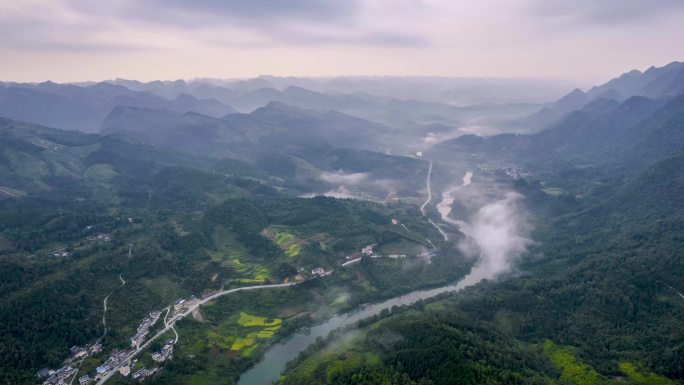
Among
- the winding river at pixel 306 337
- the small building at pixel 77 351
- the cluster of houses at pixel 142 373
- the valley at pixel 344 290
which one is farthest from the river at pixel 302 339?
the small building at pixel 77 351

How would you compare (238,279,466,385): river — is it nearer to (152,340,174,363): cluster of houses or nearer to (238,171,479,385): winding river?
(238,171,479,385): winding river

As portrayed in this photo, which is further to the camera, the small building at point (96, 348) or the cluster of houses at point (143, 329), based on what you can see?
the cluster of houses at point (143, 329)

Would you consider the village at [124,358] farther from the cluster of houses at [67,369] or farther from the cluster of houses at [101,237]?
the cluster of houses at [101,237]

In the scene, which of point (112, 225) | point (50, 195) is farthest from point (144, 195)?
point (112, 225)

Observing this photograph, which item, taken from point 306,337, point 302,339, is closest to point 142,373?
point 302,339

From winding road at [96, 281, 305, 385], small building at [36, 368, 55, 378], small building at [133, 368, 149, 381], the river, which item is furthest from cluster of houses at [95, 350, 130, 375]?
the river

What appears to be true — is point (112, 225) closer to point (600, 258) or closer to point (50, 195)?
point (50, 195)

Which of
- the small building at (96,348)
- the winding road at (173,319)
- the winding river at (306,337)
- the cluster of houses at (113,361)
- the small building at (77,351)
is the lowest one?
the winding river at (306,337)

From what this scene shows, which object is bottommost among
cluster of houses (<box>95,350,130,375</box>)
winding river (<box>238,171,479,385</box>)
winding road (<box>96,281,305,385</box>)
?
winding river (<box>238,171,479,385</box>)
